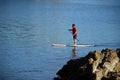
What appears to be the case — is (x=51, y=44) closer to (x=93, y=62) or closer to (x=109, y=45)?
(x=109, y=45)

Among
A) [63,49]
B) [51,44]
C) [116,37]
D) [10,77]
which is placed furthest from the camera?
[116,37]

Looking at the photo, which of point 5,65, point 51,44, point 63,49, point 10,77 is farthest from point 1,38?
point 10,77

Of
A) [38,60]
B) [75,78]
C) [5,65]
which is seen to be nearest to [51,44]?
[38,60]

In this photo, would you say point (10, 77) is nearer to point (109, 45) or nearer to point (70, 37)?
point (109, 45)

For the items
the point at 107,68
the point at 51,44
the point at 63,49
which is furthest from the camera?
the point at 51,44

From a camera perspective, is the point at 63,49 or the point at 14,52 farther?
the point at 63,49

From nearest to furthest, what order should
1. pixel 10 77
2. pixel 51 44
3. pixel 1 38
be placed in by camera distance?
1. pixel 10 77
2. pixel 51 44
3. pixel 1 38

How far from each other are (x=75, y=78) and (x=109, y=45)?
2191 cm

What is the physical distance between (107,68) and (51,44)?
866 inches

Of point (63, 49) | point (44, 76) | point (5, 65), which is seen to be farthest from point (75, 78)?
point (63, 49)

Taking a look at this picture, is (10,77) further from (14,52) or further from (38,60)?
(14,52)

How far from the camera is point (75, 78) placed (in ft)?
66.7

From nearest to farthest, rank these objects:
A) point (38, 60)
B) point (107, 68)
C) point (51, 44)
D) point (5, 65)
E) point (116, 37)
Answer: point (107, 68)
point (5, 65)
point (38, 60)
point (51, 44)
point (116, 37)

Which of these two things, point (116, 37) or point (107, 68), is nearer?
point (107, 68)
